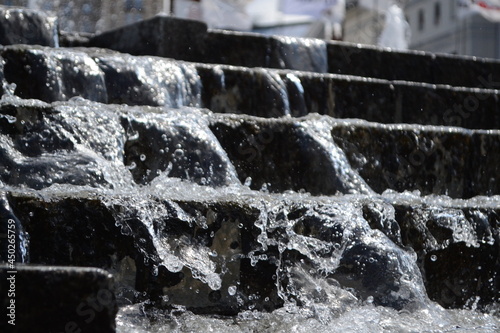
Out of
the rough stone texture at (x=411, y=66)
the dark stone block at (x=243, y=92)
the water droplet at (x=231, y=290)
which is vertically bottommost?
the water droplet at (x=231, y=290)

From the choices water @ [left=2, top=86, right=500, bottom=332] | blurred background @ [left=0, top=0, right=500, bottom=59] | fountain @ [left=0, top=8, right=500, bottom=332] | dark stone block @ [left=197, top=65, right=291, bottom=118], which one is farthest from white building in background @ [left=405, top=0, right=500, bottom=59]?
water @ [left=2, top=86, right=500, bottom=332]

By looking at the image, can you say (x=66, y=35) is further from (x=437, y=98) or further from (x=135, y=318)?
(x=135, y=318)

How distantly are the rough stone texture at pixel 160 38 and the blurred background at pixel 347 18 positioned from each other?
249 inches

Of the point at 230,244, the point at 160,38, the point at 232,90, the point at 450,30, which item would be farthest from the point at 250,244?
the point at 450,30

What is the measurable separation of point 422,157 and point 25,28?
2.65 m

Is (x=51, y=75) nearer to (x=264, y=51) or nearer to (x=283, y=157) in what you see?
(x=283, y=157)

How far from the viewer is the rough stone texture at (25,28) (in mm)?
5965

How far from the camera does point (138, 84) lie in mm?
5422

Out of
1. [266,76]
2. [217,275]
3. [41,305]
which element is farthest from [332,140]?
[41,305]

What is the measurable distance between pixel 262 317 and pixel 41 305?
1.27 meters

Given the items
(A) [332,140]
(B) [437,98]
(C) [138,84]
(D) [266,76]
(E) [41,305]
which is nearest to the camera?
(E) [41,305]

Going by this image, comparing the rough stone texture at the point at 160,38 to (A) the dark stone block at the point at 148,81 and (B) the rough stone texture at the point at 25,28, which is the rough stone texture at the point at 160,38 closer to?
(B) the rough stone texture at the point at 25,28

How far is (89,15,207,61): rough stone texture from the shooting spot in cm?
631

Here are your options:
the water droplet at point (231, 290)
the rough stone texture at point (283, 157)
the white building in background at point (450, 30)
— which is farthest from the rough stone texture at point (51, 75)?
the white building in background at point (450, 30)
